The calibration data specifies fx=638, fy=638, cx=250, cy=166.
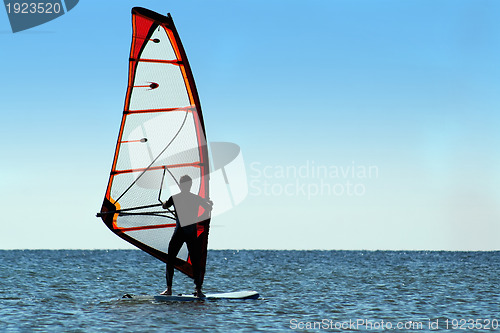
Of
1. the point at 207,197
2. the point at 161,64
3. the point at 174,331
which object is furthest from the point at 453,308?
the point at 161,64

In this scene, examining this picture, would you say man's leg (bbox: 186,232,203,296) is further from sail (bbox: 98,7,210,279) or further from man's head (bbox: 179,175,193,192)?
man's head (bbox: 179,175,193,192)

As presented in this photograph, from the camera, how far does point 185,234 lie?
1027 cm

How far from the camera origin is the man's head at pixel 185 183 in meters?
10.0

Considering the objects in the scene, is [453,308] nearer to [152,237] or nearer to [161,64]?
[152,237]

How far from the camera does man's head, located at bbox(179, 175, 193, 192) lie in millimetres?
10039

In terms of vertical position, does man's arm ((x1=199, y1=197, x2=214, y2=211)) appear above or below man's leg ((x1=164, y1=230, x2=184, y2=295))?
above

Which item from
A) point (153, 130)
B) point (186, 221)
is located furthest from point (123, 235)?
point (153, 130)

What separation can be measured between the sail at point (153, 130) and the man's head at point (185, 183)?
210mm

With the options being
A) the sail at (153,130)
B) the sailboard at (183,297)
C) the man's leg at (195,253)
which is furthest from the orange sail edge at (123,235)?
the sailboard at (183,297)

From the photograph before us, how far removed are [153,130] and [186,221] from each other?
156 cm

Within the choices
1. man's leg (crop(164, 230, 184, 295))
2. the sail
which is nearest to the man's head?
the sail

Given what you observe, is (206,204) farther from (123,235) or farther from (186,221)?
(123,235)

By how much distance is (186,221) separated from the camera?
1017 cm

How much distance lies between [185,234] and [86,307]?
7.57ft
